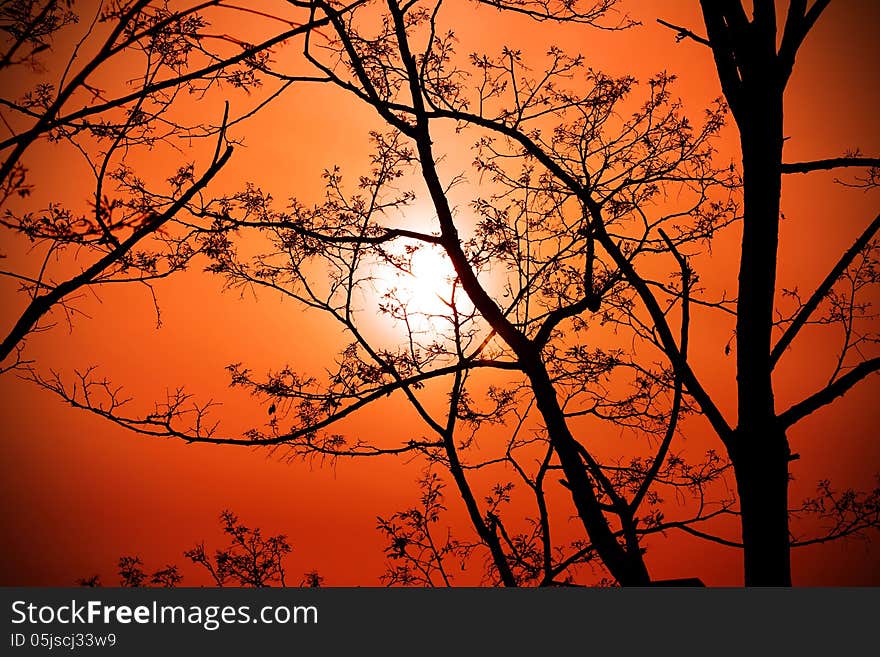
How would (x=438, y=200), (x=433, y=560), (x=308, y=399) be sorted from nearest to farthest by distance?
(x=438, y=200) → (x=308, y=399) → (x=433, y=560)

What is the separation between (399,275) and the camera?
8.40 metres

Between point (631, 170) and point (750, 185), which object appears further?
point (631, 170)

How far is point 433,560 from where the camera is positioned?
9078 millimetres

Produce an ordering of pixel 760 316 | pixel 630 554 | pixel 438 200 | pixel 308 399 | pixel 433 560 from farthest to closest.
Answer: pixel 433 560, pixel 308 399, pixel 438 200, pixel 630 554, pixel 760 316

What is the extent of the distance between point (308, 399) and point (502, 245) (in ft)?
8.85

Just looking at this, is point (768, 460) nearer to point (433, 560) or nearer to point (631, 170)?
point (631, 170)

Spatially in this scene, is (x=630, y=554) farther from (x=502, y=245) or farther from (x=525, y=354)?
(x=502, y=245)

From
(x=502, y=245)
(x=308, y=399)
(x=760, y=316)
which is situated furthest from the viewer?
(x=502, y=245)

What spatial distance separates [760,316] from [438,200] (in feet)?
9.46

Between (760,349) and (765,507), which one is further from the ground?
(760,349)

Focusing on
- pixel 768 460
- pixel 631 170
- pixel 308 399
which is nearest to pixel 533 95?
pixel 631 170

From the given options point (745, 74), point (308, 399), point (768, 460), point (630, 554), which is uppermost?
point (745, 74)

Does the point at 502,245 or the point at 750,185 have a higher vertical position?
the point at 502,245

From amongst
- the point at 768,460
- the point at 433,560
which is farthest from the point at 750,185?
the point at 433,560
